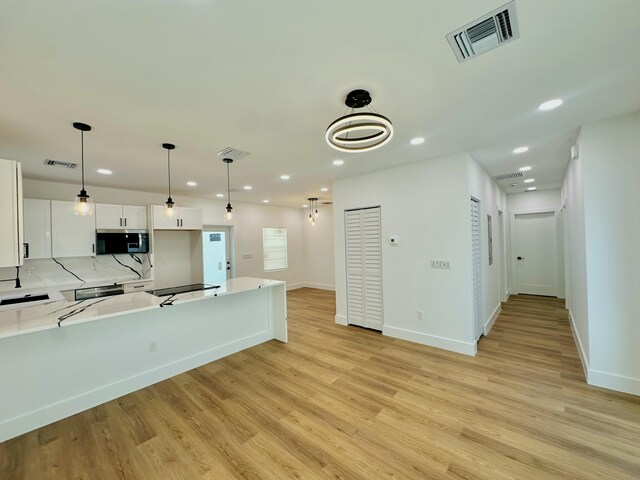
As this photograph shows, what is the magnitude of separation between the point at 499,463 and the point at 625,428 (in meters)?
1.28

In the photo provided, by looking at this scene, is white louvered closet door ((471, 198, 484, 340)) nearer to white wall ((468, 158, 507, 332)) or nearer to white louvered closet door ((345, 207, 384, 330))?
white wall ((468, 158, 507, 332))

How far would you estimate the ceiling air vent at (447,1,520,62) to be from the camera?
56.1 inches

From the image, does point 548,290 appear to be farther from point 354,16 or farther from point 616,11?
point 354,16

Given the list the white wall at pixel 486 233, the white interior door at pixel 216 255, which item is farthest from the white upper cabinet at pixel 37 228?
the white wall at pixel 486 233

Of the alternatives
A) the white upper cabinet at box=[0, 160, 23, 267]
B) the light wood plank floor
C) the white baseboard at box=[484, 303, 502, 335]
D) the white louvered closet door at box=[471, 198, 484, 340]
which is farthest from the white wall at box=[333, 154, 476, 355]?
the white upper cabinet at box=[0, 160, 23, 267]

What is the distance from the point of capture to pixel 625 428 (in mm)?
2197

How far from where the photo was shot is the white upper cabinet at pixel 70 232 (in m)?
4.27

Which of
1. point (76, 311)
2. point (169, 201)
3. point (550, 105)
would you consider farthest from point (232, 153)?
point (550, 105)

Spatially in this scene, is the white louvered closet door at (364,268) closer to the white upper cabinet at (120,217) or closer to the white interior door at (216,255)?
the white interior door at (216,255)

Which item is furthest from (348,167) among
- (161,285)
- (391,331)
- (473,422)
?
(161,285)

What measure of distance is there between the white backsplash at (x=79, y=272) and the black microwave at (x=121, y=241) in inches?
14.6

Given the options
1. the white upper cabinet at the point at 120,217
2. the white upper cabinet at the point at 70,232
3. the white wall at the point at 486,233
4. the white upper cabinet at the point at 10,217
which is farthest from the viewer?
the white upper cabinet at the point at 120,217

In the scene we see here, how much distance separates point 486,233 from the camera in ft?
15.0

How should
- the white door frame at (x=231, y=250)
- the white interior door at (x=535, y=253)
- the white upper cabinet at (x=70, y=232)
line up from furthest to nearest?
the white door frame at (x=231, y=250) < the white interior door at (x=535, y=253) < the white upper cabinet at (x=70, y=232)
